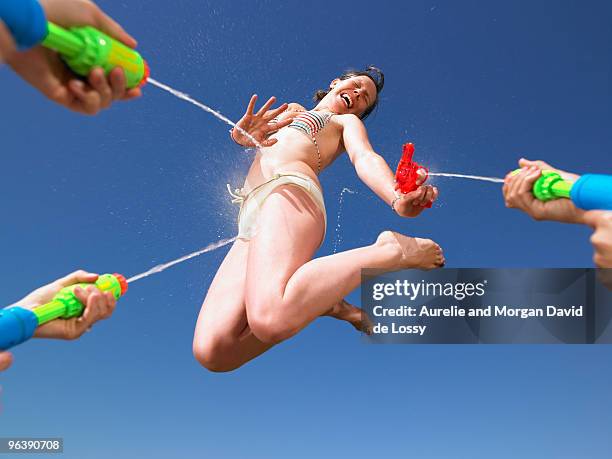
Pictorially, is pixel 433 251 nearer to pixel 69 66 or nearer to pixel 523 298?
pixel 523 298

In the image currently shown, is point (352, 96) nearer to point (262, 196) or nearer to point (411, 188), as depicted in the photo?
point (262, 196)

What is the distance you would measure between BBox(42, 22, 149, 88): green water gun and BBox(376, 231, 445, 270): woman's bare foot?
1353 millimetres

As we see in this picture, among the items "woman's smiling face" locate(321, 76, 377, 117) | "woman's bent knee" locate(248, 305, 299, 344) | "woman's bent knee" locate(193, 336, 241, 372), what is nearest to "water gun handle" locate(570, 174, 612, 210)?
"woman's bent knee" locate(248, 305, 299, 344)

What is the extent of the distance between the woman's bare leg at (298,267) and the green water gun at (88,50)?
42.2 inches

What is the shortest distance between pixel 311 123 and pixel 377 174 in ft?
2.00

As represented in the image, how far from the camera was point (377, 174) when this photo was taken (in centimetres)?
315

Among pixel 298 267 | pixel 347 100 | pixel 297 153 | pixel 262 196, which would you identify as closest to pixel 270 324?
pixel 298 267

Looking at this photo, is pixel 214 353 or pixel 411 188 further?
pixel 214 353

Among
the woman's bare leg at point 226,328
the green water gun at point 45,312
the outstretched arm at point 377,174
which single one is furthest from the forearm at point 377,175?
the green water gun at point 45,312

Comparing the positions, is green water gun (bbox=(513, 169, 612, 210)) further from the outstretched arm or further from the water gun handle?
the outstretched arm

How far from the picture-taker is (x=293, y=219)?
3.01m

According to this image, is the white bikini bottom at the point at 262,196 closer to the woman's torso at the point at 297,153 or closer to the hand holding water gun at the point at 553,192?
the woman's torso at the point at 297,153

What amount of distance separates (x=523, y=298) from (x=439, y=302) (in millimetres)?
350

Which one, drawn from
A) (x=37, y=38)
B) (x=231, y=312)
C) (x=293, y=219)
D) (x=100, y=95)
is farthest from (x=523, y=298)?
(x=37, y=38)
